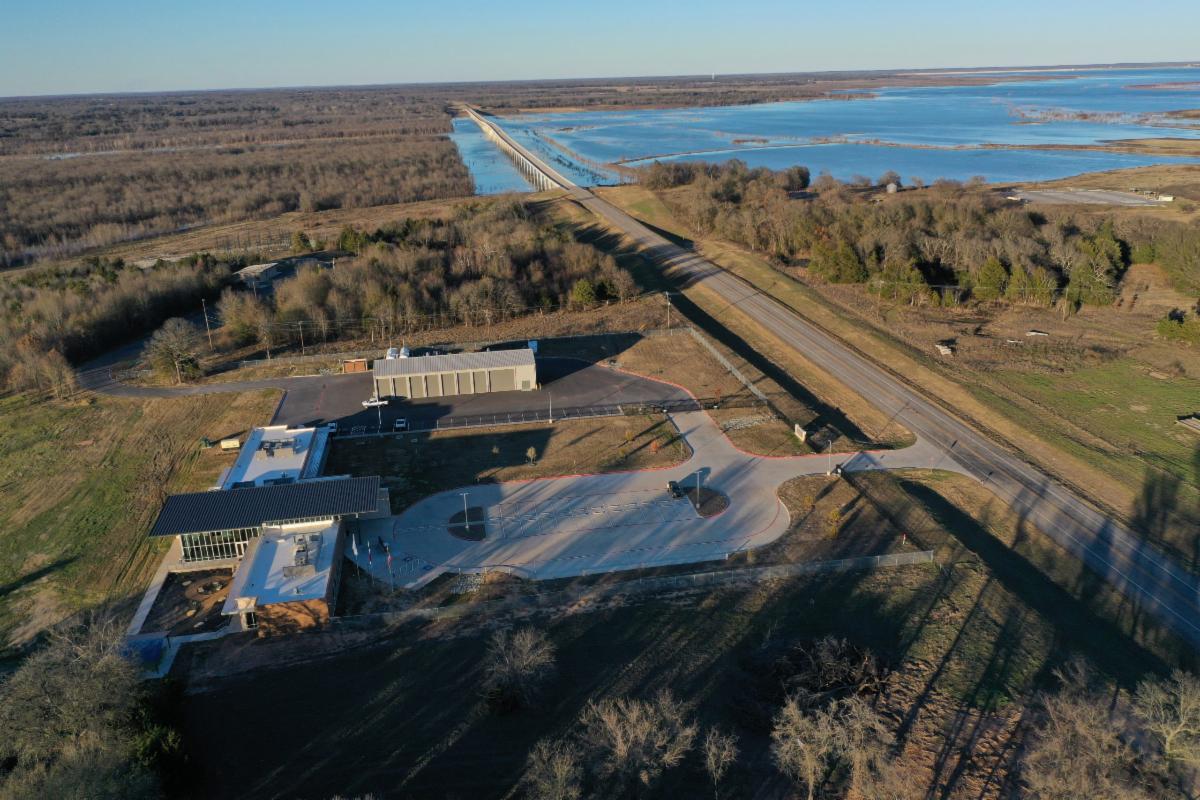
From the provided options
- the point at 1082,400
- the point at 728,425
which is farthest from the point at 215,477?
the point at 1082,400

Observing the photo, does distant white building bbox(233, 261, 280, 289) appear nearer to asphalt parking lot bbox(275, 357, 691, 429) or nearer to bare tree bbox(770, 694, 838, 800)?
asphalt parking lot bbox(275, 357, 691, 429)

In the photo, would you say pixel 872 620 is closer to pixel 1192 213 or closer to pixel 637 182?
pixel 1192 213

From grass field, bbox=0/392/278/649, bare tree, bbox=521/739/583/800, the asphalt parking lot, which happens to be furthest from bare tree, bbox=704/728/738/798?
the asphalt parking lot

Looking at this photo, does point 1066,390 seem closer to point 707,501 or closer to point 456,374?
point 707,501

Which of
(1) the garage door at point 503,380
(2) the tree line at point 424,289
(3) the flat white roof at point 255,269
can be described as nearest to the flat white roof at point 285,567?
(1) the garage door at point 503,380

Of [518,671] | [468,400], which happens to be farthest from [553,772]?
[468,400]

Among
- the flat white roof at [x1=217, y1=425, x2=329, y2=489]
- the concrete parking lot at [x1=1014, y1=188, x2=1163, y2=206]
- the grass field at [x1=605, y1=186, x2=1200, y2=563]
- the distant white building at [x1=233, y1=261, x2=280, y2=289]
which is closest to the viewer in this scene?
the flat white roof at [x1=217, y1=425, x2=329, y2=489]

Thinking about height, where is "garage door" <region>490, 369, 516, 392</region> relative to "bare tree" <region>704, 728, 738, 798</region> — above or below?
above
